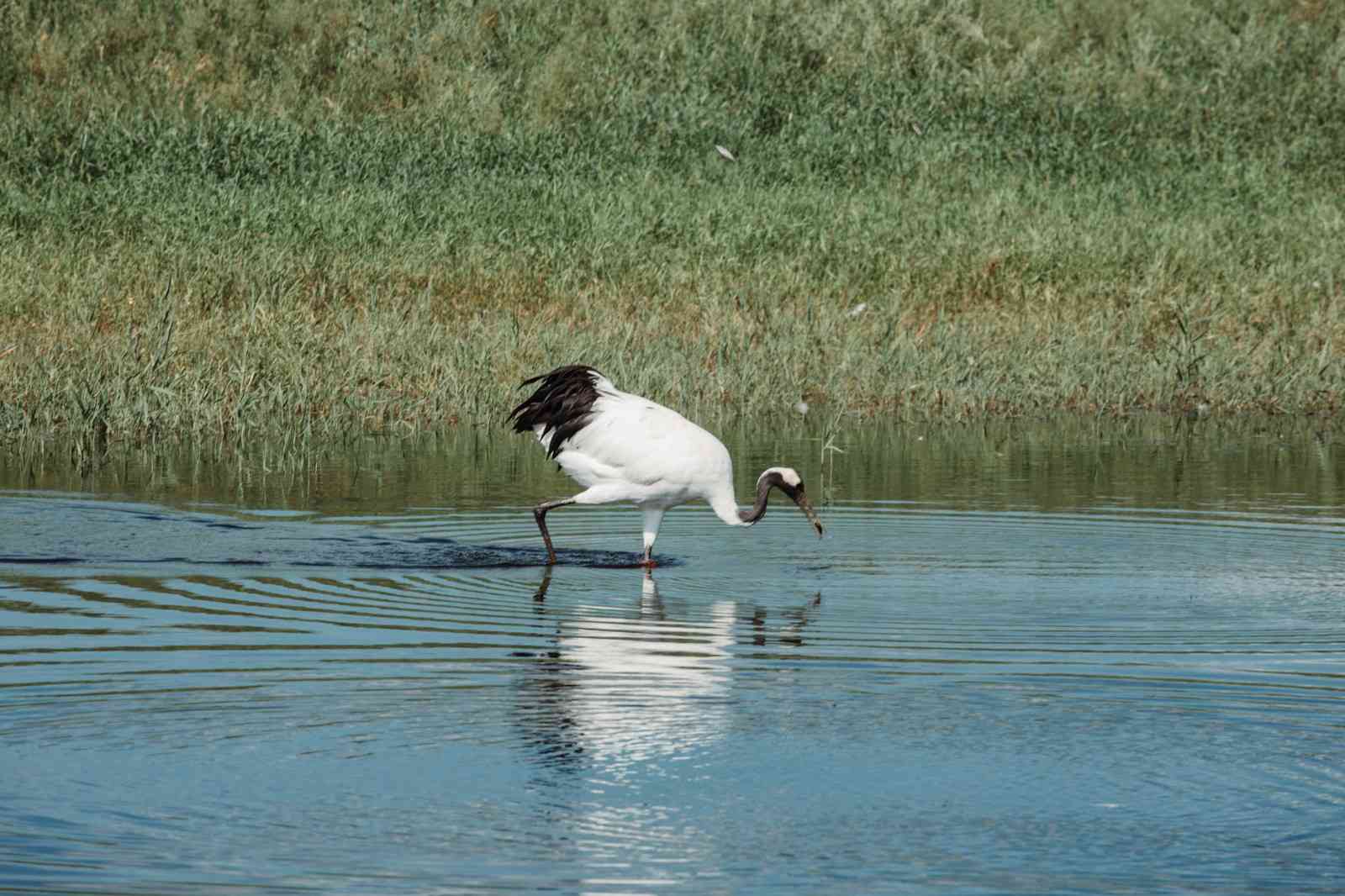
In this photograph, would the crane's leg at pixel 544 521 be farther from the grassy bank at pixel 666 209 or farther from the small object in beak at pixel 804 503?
the grassy bank at pixel 666 209

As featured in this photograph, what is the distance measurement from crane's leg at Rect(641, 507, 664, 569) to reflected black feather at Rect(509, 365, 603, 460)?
65 centimetres

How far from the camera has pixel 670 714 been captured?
25.5ft

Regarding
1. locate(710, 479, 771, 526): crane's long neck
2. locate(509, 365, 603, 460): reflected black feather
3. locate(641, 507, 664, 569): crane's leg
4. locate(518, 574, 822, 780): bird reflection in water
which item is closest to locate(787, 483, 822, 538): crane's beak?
locate(710, 479, 771, 526): crane's long neck

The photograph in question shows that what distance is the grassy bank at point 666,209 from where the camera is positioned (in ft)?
65.5

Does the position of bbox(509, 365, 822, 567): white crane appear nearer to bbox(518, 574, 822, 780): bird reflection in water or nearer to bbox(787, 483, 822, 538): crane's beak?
bbox(787, 483, 822, 538): crane's beak

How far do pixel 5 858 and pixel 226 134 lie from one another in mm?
25485

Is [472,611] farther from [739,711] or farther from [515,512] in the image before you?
[515,512]

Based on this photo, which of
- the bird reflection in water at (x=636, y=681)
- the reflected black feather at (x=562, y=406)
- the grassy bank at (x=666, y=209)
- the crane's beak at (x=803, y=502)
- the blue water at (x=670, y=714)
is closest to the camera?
the blue water at (x=670, y=714)

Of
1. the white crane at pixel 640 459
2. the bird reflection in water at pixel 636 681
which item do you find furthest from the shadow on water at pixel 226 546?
the bird reflection in water at pixel 636 681

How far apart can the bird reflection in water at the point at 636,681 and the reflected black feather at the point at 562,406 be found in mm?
1812

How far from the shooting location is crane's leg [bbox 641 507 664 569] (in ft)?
39.2

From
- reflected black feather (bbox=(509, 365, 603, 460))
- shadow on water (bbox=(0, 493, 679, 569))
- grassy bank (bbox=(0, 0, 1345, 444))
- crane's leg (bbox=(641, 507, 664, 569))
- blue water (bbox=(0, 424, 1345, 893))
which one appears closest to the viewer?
blue water (bbox=(0, 424, 1345, 893))

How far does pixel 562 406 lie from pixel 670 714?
5092mm

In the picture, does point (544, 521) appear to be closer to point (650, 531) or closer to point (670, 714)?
point (650, 531)
